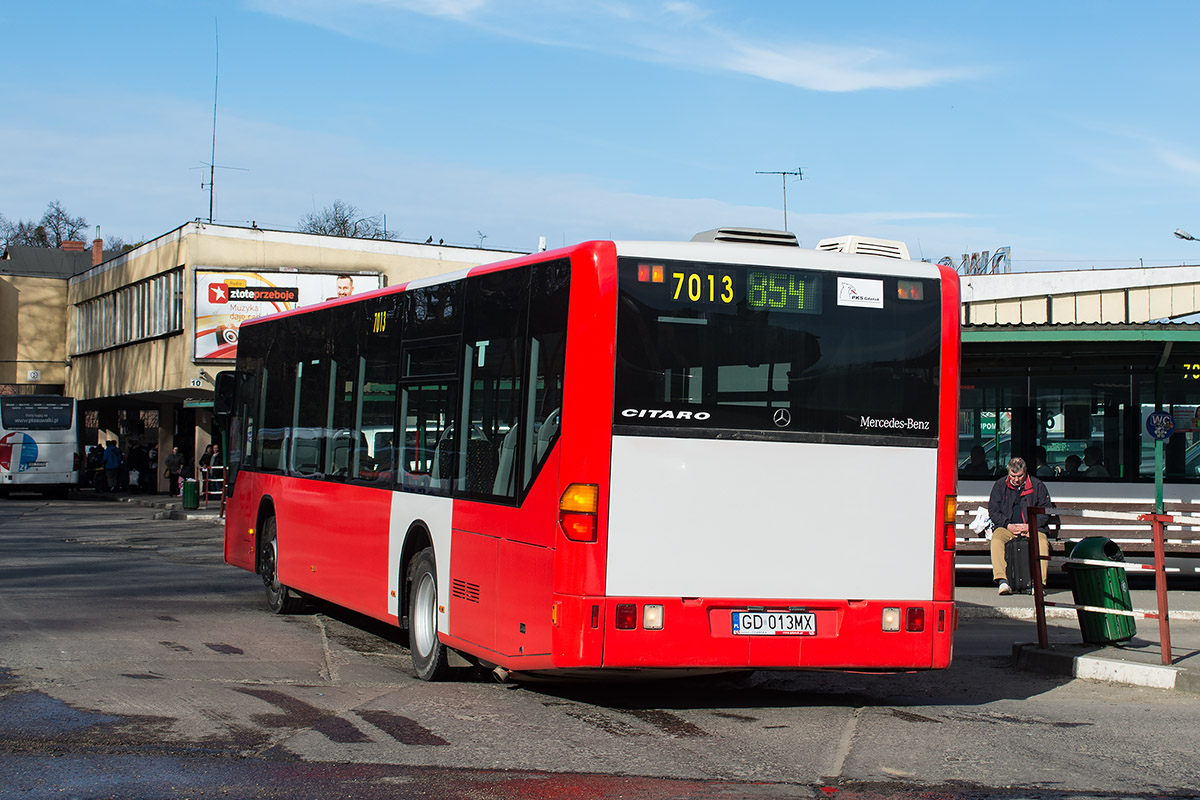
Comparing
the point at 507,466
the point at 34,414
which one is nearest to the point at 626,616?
the point at 507,466

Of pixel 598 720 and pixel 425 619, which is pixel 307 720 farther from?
pixel 425 619

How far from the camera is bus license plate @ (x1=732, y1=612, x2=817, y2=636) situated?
314 inches

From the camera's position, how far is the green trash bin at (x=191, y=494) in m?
33.1

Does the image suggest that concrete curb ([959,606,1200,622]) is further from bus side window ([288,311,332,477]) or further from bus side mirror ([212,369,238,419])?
bus side mirror ([212,369,238,419])

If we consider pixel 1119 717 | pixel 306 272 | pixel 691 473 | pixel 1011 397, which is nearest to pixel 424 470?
pixel 691 473

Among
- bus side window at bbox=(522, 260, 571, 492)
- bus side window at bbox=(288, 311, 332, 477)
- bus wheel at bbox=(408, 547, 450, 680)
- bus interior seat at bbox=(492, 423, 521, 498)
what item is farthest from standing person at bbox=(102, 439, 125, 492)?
bus side window at bbox=(522, 260, 571, 492)

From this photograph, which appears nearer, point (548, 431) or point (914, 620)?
point (548, 431)

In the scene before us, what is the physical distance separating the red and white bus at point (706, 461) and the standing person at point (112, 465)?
41478 millimetres

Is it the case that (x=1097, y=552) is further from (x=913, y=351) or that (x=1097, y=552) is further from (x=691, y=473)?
(x=691, y=473)

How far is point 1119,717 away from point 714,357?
3555mm

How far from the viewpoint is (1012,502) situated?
16234 millimetres

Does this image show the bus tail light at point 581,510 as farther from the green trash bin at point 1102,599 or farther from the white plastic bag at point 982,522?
the white plastic bag at point 982,522

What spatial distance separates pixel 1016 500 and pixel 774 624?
29.9 feet

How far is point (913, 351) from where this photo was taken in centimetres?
839
